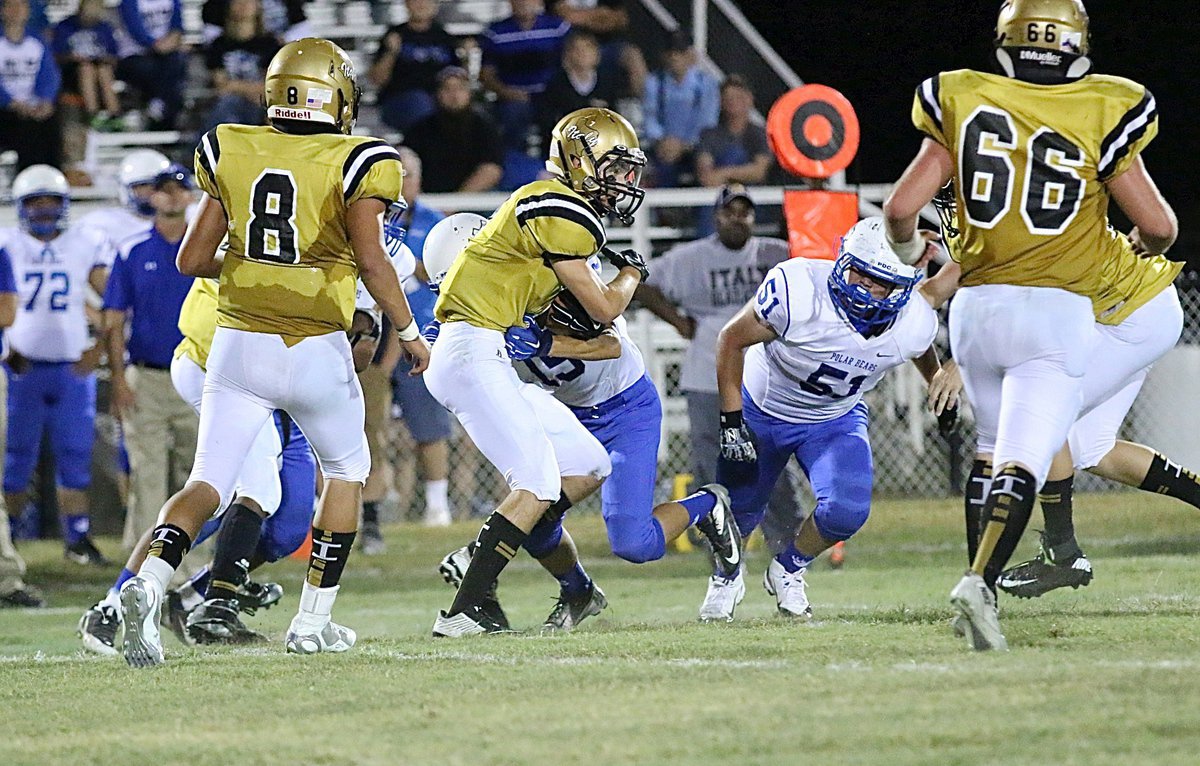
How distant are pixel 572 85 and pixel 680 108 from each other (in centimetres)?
85

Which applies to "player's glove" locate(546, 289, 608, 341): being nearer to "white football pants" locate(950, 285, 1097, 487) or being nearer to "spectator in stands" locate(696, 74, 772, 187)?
"white football pants" locate(950, 285, 1097, 487)

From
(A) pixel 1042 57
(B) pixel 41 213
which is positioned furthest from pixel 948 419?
(B) pixel 41 213

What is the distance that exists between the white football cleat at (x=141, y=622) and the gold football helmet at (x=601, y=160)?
2053 mm

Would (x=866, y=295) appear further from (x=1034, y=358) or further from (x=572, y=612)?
(x=572, y=612)

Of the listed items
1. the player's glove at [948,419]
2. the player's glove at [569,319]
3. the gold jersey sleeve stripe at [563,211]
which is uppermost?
the gold jersey sleeve stripe at [563,211]

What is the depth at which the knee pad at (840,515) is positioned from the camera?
656cm

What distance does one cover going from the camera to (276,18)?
13.6 metres

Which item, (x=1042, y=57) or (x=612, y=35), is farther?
(x=612, y=35)

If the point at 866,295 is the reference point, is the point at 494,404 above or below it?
below

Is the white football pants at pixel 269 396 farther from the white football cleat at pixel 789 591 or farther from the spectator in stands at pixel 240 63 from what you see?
the spectator in stands at pixel 240 63

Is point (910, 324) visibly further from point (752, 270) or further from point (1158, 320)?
point (752, 270)

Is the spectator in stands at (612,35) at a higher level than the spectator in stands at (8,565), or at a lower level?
higher

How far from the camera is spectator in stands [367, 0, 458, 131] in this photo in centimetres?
1342

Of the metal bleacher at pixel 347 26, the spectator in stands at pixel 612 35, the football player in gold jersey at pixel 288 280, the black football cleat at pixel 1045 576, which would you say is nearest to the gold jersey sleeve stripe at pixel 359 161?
the football player in gold jersey at pixel 288 280
